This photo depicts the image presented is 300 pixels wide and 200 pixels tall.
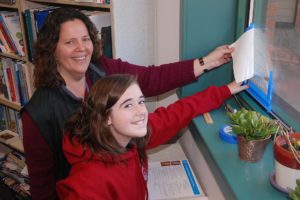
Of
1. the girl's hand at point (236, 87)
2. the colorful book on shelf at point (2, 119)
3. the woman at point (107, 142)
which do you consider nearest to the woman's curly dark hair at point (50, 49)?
the woman at point (107, 142)

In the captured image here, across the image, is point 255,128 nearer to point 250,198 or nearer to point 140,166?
point 250,198

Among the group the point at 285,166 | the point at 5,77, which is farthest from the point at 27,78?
the point at 285,166

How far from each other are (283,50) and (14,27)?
5.37ft

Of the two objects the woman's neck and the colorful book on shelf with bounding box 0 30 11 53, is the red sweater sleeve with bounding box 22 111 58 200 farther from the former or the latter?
the colorful book on shelf with bounding box 0 30 11 53

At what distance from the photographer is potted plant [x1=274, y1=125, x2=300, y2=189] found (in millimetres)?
810

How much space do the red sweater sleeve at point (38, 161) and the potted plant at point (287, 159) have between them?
33.7 inches

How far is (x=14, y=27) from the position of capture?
2.12 meters

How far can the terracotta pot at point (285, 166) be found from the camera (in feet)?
2.67

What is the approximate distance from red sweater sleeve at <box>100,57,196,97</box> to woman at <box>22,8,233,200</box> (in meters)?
0.01

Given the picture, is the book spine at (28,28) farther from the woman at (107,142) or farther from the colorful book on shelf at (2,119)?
the woman at (107,142)

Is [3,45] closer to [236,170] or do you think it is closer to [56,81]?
[56,81]

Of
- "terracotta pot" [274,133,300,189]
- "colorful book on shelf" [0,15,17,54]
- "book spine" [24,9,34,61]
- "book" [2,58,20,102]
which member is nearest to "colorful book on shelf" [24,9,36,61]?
"book spine" [24,9,34,61]

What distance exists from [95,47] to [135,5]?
298mm

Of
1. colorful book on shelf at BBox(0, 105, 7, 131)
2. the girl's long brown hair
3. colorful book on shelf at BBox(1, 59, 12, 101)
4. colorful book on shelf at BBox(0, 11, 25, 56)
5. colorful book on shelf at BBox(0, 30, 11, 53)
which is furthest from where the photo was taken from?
colorful book on shelf at BBox(0, 105, 7, 131)
